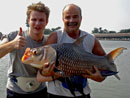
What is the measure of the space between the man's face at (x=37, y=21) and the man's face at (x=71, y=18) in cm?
45

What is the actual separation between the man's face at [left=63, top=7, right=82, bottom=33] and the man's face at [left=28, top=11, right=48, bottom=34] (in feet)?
1.49

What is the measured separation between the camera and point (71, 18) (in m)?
3.08

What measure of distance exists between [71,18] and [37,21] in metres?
0.64

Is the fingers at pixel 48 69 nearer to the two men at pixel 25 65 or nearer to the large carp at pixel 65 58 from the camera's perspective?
the large carp at pixel 65 58

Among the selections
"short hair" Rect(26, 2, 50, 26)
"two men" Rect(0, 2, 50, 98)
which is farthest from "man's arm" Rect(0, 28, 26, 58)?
"short hair" Rect(26, 2, 50, 26)

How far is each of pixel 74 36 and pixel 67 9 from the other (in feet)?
1.58

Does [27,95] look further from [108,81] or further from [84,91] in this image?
[108,81]

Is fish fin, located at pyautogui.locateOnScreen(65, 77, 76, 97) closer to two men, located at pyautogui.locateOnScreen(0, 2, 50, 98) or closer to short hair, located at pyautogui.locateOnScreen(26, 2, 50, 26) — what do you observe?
two men, located at pyautogui.locateOnScreen(0, 2, 50, 98)

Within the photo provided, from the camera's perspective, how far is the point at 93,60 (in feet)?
9.62

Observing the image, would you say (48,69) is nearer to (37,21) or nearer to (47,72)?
(47,72)

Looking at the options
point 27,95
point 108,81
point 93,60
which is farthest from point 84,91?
point 108,81

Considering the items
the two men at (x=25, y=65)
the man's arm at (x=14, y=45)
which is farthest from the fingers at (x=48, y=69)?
the two men at (x=25, y=65)

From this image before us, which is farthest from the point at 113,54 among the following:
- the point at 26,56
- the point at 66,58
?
the point at 26,56

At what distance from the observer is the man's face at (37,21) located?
131 inches
